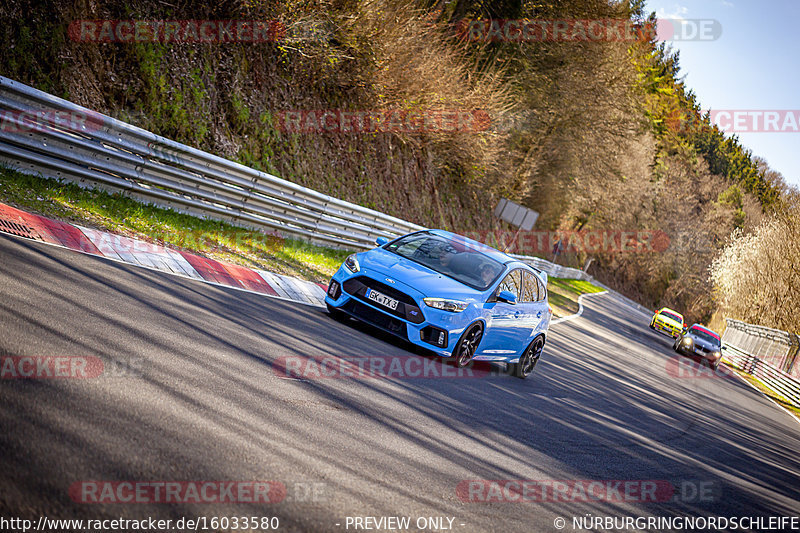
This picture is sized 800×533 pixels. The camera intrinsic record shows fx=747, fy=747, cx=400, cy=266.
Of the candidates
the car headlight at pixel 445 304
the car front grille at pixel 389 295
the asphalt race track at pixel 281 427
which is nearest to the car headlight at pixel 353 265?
the car front grille at pixel 389 295

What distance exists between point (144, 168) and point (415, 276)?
199 inches

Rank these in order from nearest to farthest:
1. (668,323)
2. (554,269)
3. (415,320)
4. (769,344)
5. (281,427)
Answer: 1. (281,427)
2. (415,320)
3. (769,344)
4. (668,323)
5. (554,269)

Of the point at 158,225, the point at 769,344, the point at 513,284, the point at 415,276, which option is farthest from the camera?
the point at 769,344

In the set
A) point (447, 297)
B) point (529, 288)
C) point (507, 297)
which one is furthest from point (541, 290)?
point (447, 297)

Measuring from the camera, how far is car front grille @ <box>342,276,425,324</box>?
32.3 ft

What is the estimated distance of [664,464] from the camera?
9.26 meters

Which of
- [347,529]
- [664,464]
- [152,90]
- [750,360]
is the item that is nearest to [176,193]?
[152,90]

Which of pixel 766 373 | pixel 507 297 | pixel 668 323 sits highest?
pixel 507 297

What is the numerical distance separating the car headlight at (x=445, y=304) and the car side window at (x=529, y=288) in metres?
2.19

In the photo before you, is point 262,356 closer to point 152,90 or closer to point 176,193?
point 176,193

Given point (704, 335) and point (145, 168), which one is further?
point (704, 335)

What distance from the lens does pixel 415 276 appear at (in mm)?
10266

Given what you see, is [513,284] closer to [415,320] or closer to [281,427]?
[415,320]

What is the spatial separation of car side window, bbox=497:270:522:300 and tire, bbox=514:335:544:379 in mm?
1106
